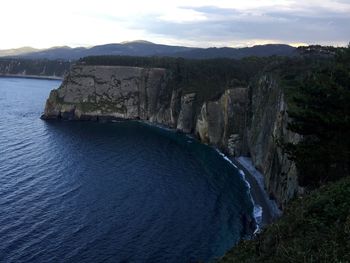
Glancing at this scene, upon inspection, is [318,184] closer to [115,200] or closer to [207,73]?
[115,200]

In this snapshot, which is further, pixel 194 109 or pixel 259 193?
pixel 194 109

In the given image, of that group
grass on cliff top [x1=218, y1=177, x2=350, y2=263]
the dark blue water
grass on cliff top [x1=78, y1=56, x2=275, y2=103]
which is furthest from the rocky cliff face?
grass on cliff top [x1=218, y1=177, x2=350, y2=263]

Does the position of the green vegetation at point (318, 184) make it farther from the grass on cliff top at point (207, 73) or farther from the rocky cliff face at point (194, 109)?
the grass on cliff top at point (207, 73)

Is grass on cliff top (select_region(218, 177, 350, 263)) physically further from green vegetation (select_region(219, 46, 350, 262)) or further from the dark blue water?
the dark blue water

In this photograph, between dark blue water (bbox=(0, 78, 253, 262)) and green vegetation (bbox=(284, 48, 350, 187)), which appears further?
dark blue water (bbox=(0, 78, 253, 262))

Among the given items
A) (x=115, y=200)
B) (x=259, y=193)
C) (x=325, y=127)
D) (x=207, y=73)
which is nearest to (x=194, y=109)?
(x=207, y=73)

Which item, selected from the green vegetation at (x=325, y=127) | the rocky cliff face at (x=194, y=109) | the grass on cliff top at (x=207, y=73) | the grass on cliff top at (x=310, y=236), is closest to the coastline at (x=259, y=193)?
the rocky cliff face at (x=194, y=109)
